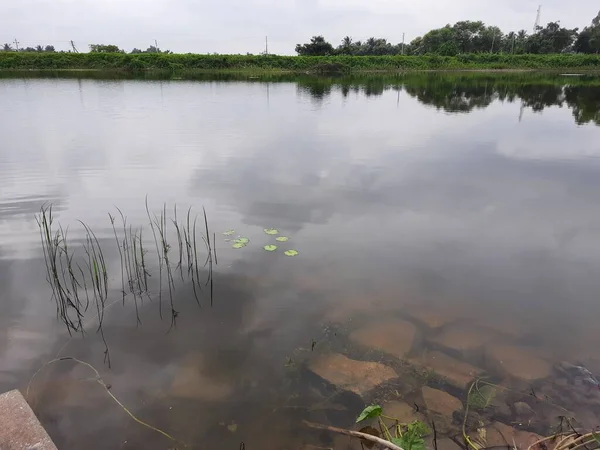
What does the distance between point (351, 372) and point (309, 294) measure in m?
1.19

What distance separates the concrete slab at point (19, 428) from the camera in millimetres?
2250

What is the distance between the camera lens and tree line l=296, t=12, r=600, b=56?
4900 centimetres

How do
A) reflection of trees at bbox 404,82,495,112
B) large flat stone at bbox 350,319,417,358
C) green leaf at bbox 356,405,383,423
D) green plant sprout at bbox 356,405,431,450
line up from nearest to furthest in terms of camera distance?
green plant sprout at bbox 356,405,431,450 → green leaf at bbox 356,405,383,423 → large flat stone at bbox 350,319,417,358 → reflection of trees at bbox 404,82,495,112

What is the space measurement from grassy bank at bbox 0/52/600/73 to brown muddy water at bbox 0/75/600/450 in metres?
33.0

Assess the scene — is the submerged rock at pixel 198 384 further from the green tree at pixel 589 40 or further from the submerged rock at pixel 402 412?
the green tree at pixel 589 40

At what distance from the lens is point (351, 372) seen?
318 cm

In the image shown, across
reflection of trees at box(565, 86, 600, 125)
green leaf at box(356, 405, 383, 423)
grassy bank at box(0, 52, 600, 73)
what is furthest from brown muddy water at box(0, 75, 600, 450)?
grassy bank at box(0, 52, 600, 73)

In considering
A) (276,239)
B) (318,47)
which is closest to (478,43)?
(318,47)

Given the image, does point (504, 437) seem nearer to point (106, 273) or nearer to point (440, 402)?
point (440, 402)

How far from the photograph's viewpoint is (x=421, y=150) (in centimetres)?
1039

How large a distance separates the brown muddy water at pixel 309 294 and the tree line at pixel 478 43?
43.4 m

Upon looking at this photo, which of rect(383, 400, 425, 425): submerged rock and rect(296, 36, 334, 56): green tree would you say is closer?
rect(383, 400, 425, 425): submerged rock

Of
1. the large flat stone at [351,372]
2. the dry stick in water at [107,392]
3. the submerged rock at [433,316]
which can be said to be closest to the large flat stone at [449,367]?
the large flat stone at [351,372]

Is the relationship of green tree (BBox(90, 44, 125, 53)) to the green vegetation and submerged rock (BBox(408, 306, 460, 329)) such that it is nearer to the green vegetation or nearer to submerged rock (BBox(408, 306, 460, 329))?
the green vegetation
